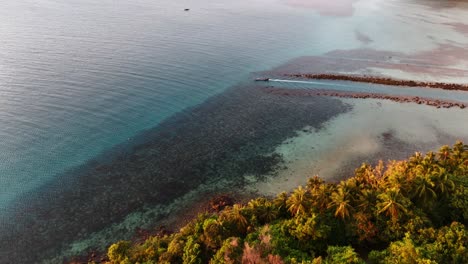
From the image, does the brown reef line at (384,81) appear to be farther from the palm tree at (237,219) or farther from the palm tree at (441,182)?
the palm tree at (237,219)

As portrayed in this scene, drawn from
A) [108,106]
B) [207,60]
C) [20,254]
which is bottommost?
[20,254]

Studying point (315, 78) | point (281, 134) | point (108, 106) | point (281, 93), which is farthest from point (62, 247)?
point (315, 78)

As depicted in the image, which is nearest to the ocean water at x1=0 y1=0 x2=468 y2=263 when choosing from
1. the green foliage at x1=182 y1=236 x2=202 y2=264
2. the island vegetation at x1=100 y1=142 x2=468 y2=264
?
the island vegetation at x1=100 y1=142 x2=468 y2=264

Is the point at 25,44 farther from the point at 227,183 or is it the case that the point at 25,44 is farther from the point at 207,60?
the point at 227,183

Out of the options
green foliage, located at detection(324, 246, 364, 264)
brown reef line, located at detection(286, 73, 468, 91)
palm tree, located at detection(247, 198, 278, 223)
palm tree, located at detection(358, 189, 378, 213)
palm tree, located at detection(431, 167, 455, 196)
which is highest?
brown reef line, located at detection(286, 73, 468, 91)

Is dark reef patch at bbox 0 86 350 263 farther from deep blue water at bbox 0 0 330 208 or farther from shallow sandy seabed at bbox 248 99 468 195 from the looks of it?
deep blue water at bbox 0 0 330 208
